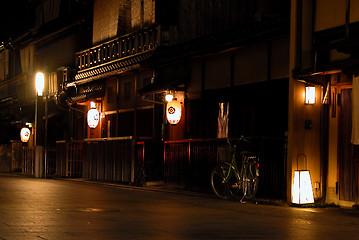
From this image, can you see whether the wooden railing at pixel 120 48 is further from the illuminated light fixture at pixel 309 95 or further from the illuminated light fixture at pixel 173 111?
the illuminated light fixture at pixel 309 95

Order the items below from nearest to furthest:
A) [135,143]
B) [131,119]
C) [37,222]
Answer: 1. [37,222]
2. [135,143]
3. [131,119]

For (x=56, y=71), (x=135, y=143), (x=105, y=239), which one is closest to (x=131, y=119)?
(x=135, y=143)

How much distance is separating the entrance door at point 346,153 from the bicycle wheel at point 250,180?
2.50 m

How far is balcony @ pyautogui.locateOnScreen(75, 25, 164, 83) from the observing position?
25.2 metres

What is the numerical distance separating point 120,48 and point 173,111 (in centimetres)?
738

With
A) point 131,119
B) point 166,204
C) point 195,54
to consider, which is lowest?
point 166,204

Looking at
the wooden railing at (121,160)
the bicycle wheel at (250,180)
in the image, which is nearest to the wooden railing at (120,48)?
the wooden railing at (121,160)

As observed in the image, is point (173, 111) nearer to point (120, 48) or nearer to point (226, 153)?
point (226, 153)

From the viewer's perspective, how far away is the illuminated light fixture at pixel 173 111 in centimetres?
2198

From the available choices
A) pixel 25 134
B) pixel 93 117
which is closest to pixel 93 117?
pixel 93 117

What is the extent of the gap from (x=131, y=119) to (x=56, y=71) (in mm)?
10353

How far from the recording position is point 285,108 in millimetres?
17516

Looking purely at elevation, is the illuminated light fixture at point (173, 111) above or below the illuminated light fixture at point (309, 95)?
below

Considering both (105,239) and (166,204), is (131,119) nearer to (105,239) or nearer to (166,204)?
(166,204)
